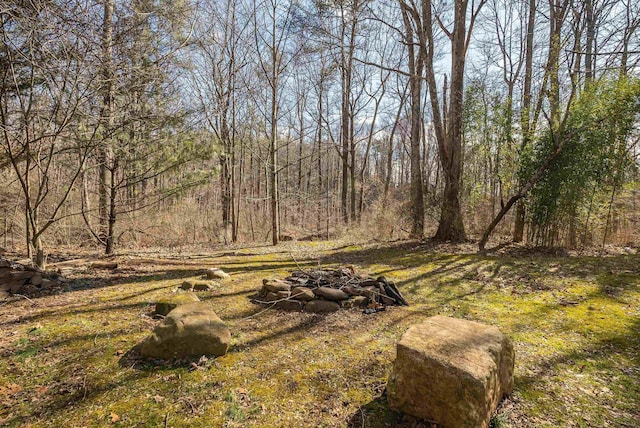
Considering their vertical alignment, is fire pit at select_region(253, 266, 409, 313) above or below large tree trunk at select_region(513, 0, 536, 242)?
below

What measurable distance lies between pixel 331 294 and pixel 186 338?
5.49ft

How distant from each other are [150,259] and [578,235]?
8.13 meters

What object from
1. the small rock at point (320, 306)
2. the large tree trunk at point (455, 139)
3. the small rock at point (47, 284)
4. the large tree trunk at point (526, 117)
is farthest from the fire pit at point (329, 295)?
the large tree trunk at point (526, 117)

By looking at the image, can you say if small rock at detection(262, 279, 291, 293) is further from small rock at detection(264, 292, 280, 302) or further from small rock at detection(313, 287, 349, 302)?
small rock at detection(313, 287, 349, 302)

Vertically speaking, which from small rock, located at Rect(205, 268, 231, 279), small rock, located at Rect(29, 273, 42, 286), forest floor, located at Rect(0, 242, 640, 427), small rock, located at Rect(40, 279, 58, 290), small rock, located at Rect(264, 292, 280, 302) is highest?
small rock, located at Rect(29, 273, 42, 286)

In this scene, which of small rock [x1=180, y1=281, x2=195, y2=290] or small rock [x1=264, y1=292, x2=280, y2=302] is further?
small rock [x1=180, y1=281, x2=195, y2=290]

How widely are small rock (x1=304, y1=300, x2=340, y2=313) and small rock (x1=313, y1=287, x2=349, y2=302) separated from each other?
0.26 ft

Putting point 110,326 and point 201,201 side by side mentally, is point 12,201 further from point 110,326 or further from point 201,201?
point 201,201

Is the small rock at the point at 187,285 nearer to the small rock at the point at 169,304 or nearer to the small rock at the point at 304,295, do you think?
the small rock at the point at 169,304

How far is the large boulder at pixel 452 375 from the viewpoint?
162cm

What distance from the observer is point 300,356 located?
2.55 m

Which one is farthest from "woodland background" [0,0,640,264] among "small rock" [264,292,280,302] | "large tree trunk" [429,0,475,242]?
"small rock" [264,292,280,302]

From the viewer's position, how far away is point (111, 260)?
5.63m

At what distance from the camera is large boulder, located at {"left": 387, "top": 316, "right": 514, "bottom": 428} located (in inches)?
63.6
